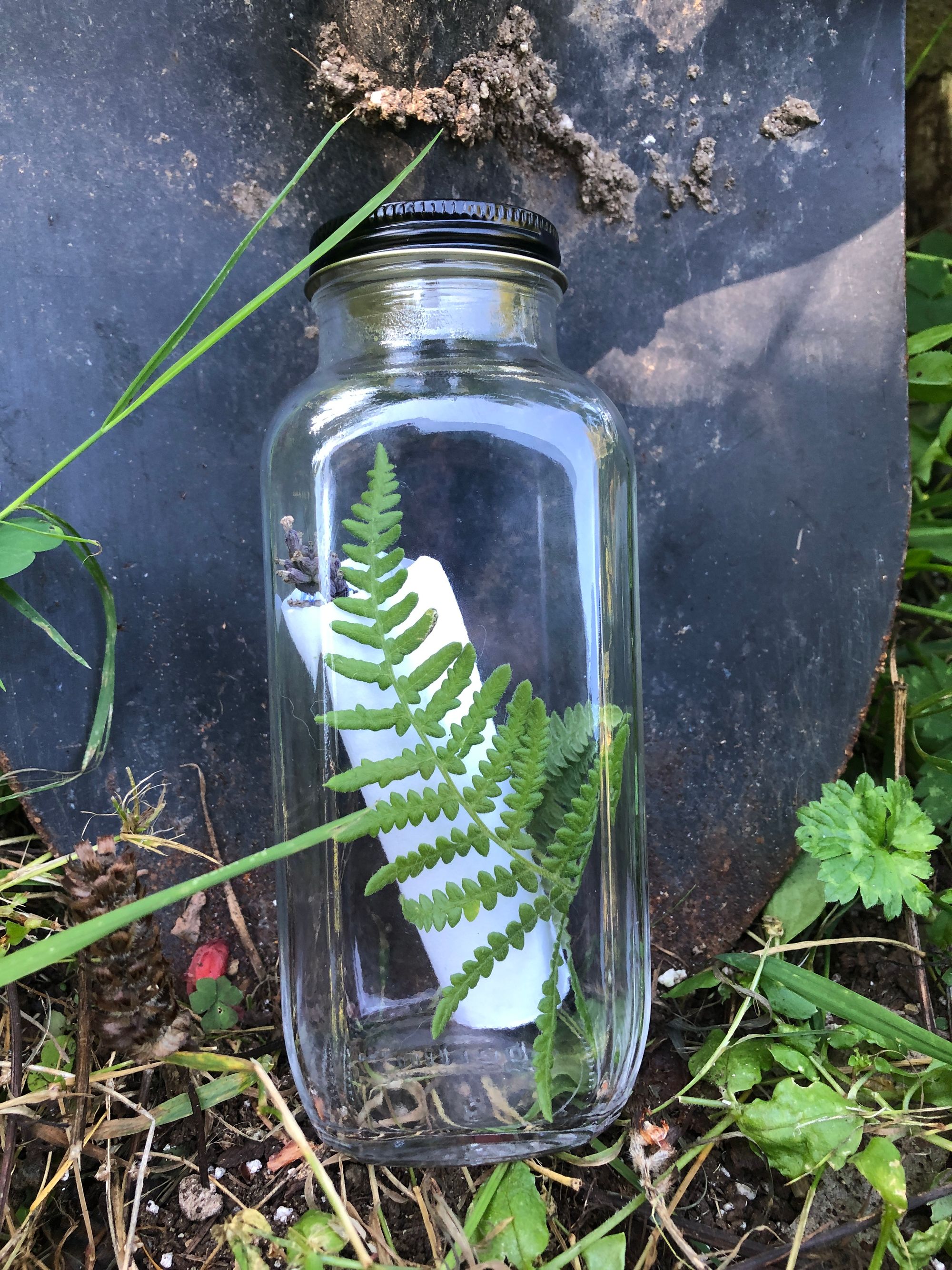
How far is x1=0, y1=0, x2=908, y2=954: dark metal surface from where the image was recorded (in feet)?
3.50

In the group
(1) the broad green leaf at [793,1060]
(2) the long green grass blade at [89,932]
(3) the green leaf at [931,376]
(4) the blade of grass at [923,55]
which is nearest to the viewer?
(2) the long green grass blade at [89,932]

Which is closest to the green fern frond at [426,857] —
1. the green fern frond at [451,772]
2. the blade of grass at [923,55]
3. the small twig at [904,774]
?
the green fern frond at [451,772]

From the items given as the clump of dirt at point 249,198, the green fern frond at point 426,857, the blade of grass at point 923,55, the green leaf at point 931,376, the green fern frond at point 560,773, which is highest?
the blade of grass at point 923,55

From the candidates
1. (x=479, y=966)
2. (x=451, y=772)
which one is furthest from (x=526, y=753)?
(x=479, y=966)

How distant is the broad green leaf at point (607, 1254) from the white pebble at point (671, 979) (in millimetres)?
292

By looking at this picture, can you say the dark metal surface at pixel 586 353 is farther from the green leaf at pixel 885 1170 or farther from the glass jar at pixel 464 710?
the green leaf at pixel 885 1170

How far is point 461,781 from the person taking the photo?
977mm

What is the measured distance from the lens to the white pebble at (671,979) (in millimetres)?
1152

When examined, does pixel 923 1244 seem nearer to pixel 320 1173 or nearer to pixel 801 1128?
pixel 801 1128

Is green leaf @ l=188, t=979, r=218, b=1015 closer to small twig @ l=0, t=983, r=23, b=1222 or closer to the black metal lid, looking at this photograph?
small twig @ l=0, t=983, r=23, b=1222

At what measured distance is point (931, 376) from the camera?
1280 millimetres

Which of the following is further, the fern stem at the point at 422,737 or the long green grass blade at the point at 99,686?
the long green grass blade at the point at 99,686

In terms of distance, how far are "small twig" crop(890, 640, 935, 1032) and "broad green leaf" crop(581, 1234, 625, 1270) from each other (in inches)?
19.1

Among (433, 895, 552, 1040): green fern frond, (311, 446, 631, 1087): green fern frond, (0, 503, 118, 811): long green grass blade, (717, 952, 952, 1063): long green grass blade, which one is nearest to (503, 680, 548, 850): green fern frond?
(311, 446, 631, 1087): green fern frond
